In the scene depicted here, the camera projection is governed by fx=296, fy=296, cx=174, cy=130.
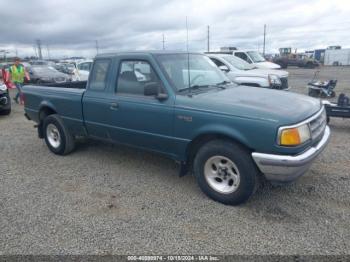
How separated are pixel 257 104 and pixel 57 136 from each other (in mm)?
3909

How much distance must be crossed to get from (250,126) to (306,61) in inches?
1481

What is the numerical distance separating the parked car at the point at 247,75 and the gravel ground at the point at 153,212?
13.7 ft

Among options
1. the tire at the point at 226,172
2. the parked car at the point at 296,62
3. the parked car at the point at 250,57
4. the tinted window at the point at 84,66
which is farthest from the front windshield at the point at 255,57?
the parked car at the point at 296,62

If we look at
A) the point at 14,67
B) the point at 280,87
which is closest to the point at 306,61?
the point at 280,87

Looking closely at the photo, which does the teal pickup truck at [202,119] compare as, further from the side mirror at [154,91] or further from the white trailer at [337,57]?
the white trailer at [337,57]

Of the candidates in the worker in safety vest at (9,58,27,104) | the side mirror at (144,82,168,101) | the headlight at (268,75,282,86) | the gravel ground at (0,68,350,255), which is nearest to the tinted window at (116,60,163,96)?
the side mirror at (144,82,168,101)

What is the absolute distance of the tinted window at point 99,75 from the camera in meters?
4.58

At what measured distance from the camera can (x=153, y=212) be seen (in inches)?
139

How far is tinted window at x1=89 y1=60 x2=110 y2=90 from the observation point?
4.58m

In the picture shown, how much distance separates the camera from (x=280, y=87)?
31.2 feet

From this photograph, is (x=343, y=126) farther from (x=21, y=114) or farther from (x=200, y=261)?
Answer: (x=21, y=114)

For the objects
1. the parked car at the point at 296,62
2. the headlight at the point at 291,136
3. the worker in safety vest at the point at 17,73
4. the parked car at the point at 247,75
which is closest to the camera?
the headlight at the point at 291,136

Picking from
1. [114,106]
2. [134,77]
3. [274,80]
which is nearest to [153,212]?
[114,106]

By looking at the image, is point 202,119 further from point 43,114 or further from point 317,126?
point 43,114
